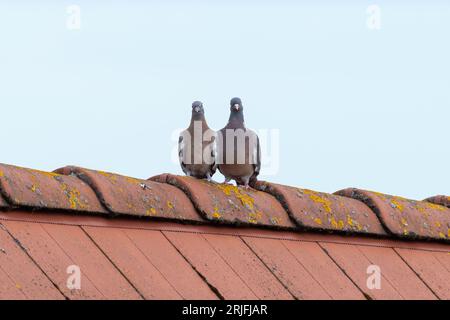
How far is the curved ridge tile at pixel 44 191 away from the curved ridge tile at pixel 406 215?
73.6 inches

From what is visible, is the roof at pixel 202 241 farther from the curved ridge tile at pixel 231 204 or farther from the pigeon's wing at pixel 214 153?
the pigeon's wing at pixel 214 153

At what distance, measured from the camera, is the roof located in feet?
12.2

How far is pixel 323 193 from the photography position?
5.50 metres

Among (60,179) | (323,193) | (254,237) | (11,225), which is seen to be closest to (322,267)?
(254,237)

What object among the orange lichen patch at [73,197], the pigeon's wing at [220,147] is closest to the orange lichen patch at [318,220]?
the orange lichen patch at [73,197]

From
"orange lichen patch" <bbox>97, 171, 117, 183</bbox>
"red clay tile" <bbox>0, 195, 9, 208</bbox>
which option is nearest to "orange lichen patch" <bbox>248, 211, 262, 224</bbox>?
"orange lichen patch" <bbox>97, 171, 117, 183</bbox>

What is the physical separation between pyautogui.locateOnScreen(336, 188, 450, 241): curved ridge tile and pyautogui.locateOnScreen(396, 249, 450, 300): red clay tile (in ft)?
0.37

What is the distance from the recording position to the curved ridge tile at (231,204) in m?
4.68

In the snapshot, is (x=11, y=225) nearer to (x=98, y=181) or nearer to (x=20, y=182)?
(x=20, y=182)

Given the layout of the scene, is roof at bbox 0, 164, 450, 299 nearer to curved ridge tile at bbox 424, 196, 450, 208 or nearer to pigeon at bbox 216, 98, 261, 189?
curved ridge tile at bbox 424, 196, 450, 208

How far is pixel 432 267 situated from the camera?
531 cm

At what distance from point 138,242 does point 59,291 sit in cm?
67

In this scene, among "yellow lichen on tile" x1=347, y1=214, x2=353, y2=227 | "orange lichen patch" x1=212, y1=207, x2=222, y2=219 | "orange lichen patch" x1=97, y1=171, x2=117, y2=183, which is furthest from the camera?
"yellow lichen on tile" x1=347, y1=214, x2=353, y2=227

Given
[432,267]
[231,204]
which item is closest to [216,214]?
[231,204]
